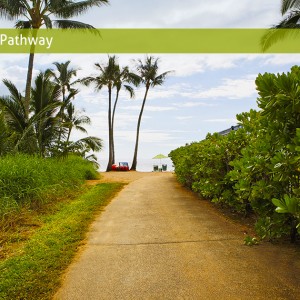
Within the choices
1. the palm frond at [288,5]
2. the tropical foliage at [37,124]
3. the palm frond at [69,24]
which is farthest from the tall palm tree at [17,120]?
the palm frond at [288,5]

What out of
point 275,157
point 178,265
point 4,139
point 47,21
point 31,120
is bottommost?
point 178,265

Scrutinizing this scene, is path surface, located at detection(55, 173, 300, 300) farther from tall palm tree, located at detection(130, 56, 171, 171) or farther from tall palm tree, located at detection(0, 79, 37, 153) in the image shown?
tall palm tree, located at detection(130, 56, 171, 171)

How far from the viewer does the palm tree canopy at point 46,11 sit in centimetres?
1628

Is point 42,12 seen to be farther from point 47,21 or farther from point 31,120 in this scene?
point 31,120

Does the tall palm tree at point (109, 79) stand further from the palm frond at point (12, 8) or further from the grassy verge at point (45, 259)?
the grassy verge at point (45, 259)

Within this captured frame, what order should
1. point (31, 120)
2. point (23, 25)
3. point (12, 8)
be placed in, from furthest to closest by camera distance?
1. point (23, 25)
2. point (12, 8)
3. point (31, 120)

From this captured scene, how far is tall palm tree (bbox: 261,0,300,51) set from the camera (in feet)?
60.7

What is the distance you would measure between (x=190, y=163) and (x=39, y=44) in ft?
37.9

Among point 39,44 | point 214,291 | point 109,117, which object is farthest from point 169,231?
point 109,117

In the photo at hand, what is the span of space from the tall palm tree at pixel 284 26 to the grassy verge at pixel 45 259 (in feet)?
56.8

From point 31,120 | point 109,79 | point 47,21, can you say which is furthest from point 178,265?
point 109,79

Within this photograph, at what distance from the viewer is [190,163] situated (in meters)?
11.1

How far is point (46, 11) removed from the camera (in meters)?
17.6

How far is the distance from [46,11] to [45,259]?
16.5m
